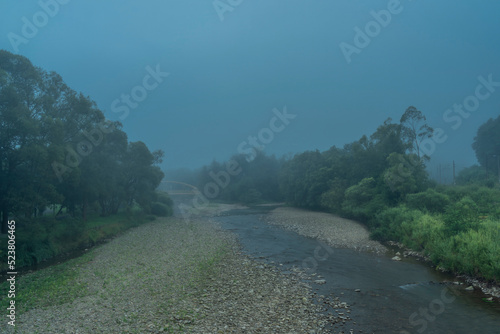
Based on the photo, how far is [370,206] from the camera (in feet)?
126

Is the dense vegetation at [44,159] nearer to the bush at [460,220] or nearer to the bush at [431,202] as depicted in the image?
the bush at [460,220]

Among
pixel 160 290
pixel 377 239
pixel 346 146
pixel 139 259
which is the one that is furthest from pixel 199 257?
pixel 346 146

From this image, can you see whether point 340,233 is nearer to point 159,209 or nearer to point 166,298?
point 166,298

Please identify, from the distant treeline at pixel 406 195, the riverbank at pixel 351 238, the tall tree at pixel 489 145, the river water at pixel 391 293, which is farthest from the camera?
the tall tree at pixel 489 145

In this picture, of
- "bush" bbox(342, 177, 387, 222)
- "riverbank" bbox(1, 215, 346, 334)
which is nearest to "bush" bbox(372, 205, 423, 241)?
"bush" bbox(342, 177, 387, 222)

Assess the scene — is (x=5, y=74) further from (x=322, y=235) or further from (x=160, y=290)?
(x=322, y=235)

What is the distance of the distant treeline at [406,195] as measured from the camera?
18.8 meters

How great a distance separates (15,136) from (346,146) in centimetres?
6234

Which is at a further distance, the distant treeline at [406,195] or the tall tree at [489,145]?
the tall tree at [489,145]

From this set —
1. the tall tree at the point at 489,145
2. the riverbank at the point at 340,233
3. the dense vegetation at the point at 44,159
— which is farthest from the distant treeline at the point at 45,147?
the tall tree at the point at 489,145

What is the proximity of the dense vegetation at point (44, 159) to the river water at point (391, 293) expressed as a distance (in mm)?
16304

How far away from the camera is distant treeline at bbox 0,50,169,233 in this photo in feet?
73.8

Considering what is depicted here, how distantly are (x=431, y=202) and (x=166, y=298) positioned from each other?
89.8ft

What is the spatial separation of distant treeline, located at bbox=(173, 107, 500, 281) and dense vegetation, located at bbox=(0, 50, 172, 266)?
28.5 metres
